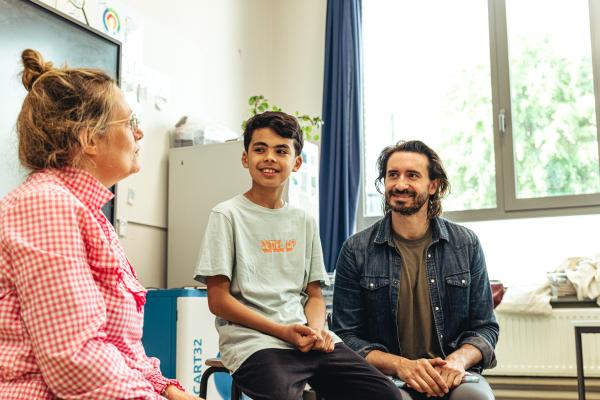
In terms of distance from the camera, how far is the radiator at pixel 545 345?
3309 millimetres

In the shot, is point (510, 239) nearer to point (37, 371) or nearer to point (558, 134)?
point (558, 134)

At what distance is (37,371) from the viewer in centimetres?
88

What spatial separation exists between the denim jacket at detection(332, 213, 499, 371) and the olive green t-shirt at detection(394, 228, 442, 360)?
18 millimetres

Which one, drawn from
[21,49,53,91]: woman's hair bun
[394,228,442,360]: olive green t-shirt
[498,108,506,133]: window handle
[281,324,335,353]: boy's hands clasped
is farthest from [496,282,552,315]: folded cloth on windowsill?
[21,49,53,91]: woman's hair bun

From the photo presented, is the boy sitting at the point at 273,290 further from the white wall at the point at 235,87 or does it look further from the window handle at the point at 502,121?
the window handle at the point at 502,121

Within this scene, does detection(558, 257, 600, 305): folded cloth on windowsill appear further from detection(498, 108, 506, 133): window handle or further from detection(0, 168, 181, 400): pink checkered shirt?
detection(0, 168, 181, 400): pink checkered shirt

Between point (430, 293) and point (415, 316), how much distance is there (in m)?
0.08

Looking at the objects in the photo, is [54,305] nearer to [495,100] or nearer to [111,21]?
[111,21]

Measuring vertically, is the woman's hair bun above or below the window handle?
below

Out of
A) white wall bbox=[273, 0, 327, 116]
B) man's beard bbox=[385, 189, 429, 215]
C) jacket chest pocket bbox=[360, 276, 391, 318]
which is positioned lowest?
jacket chest pocket bbox=[360, 276, 391, 318]

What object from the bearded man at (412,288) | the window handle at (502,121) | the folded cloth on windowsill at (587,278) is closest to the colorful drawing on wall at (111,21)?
the bearded man at (412,288)

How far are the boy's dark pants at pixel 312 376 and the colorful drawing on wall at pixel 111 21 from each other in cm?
183

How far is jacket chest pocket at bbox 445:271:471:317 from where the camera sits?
1847mm

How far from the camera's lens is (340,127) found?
159 inches
